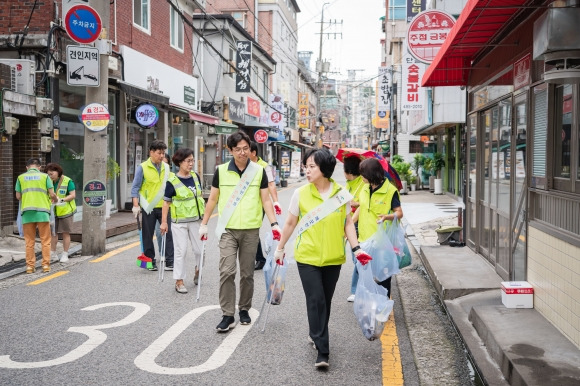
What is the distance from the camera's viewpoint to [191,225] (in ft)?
26.4

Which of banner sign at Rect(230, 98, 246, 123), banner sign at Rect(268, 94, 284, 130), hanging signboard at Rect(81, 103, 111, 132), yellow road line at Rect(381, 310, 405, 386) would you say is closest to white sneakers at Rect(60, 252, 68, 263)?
hanging signboard at Rect(81, 103, 111, 132)

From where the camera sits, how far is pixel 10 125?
39.0 feet

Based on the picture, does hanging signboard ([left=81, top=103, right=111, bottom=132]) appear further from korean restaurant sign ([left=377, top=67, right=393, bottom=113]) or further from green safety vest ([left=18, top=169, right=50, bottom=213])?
korean restaurant sign ([left=377, top=67, right=393, bottom=113])

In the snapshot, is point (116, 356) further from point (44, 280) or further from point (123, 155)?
point (123, 155)

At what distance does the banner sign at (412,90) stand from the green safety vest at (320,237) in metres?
20.6

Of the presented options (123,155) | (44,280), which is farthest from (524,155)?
(123,155)

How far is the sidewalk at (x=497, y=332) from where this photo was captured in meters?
4.39

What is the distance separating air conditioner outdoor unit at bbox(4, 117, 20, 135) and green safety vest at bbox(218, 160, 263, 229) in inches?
288

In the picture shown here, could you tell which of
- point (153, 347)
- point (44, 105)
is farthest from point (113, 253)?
point (153, 347)

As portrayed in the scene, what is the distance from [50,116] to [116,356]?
9.62 meters

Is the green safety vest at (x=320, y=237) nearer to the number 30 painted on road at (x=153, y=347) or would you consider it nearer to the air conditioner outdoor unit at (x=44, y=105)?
the number 30 painted on road at (x=153, y=347)

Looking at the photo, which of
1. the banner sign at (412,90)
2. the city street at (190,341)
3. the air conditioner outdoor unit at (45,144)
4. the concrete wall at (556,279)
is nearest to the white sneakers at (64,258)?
the city street at (190,341)

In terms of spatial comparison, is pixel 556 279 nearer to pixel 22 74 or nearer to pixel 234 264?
pixel 234 264

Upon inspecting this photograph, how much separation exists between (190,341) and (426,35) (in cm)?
912
